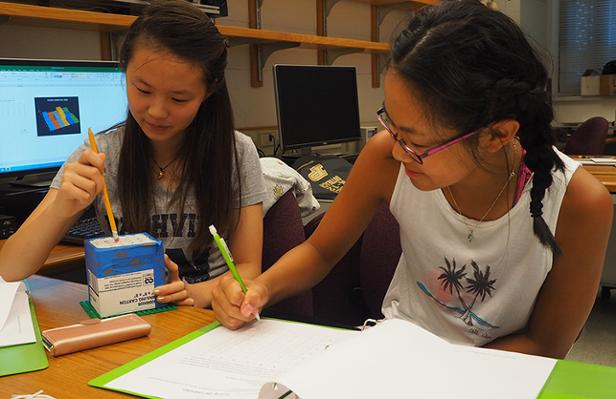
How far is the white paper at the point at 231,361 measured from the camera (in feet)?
2.39

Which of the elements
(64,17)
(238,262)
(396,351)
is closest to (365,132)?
(64,17)

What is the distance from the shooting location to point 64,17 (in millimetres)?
1772

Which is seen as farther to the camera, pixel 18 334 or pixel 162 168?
pixel 162 168

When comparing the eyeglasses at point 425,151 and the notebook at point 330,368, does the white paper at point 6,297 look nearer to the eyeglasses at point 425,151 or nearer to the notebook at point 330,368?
the notebook at point 330,368

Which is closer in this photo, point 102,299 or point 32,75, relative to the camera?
A: point 102,299

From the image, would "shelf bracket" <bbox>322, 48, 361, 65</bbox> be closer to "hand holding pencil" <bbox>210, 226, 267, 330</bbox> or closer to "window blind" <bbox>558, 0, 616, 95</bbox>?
"hand holding pencil" <bbox>210, 226, 267, 330</bbox>

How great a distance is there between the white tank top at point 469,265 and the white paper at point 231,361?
302mm

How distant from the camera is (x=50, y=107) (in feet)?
5.86

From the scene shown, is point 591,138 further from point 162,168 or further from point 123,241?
point 123,241

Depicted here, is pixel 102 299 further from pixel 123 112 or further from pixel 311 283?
pixel 123 112

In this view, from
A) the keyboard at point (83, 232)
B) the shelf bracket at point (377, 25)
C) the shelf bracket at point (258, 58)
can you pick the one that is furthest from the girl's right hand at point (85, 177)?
the shelf bracket at point (377, 25)

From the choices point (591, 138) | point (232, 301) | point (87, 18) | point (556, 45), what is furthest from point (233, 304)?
point (556, 45)

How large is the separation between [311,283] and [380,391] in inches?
21.7

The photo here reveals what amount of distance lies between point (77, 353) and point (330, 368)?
37cm
